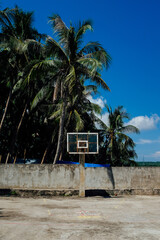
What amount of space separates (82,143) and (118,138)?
11071mm

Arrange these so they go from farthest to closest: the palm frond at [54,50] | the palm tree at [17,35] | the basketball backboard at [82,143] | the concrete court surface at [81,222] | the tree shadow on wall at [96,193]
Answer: the palm tree at [17,35]
the palm frond at [54,50]
the basketball backboard at [82,143]
the tree shadow on wall at [96,193]
the concrete court surface at [81,222]

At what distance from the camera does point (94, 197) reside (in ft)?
39.1

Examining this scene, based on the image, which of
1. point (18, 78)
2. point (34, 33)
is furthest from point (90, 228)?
point (34, 33)

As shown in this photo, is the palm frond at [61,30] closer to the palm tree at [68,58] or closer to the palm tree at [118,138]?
the palm tree at [68,58]

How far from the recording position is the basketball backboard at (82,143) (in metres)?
12.7

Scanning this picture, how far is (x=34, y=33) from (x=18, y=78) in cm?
362

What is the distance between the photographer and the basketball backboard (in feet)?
41.8

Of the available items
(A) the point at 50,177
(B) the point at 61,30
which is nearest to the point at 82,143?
(A) the point at 50,177

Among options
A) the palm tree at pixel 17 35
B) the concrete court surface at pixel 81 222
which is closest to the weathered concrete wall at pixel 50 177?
the concrete court surface at pixel 81 222

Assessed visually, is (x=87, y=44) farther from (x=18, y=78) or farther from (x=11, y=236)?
(x=11, y=236)

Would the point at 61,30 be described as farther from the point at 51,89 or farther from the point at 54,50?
the point at 51,89

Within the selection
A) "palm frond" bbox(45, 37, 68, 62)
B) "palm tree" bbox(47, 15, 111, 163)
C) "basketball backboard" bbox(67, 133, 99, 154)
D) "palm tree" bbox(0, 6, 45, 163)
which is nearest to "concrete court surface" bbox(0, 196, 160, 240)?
"basketball backboard" bbox(67, 133, 99, 154)

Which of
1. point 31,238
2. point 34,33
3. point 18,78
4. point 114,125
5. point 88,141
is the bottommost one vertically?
point 31,238

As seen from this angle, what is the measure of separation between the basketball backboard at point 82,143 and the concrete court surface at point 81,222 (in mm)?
3540
